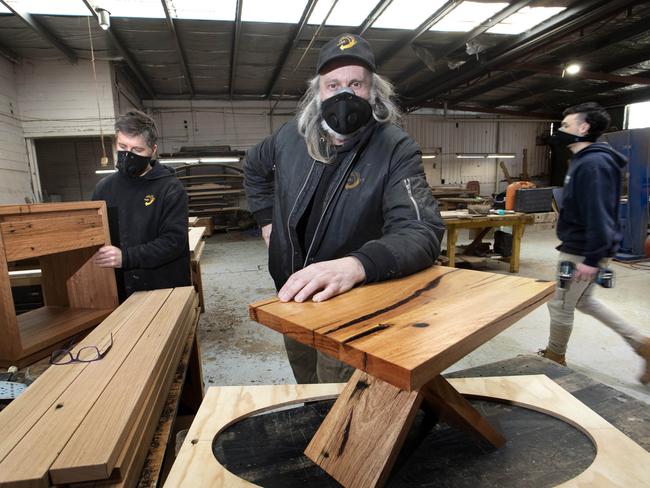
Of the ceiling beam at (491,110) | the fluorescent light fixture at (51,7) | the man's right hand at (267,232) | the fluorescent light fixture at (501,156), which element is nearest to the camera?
the man's right hand at (267,232)

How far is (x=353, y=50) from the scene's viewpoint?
1326 mm

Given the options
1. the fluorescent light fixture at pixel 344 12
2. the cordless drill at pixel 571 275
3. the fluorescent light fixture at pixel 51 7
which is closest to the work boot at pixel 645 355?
the cordless drill at pixel 571 275

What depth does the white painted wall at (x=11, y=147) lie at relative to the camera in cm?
628

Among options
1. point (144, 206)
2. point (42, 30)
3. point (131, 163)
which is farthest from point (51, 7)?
point (144, 206)

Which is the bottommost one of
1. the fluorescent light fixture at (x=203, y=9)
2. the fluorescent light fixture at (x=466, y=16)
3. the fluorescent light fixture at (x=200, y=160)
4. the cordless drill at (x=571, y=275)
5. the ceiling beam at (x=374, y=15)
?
the cordless drill at (x=571, y=275)

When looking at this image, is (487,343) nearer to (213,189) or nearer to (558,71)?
(558,71)

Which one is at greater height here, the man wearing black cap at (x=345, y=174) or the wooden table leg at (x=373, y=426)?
the man wearing black cap at (x=345, y=174)

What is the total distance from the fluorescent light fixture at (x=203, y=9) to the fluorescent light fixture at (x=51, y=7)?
3.97 feet

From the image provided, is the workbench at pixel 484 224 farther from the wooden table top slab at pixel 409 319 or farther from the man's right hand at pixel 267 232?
the wooden table top slab at pixel 409 319

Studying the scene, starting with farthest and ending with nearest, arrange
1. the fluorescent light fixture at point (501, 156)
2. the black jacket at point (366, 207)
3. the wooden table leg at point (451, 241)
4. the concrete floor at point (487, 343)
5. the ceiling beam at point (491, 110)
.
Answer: the fluorescent light fixture at point (501, 156)
the ceiling beam at point (491, 110)
the wooden table leg at point (451, 241)
the concrete floor at point (487, 343)
the black jacket at point (366, 207)

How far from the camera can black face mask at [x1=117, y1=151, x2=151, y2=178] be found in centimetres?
225

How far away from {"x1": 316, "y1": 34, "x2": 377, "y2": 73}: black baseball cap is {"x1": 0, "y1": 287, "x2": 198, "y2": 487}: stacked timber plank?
117 centimetres

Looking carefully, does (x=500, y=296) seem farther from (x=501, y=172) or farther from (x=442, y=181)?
(x=501, y=172)

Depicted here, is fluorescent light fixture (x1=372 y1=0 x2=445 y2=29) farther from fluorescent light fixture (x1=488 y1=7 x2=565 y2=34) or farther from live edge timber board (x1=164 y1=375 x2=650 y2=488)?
live edge timber board (x1=164 y1=375 x2=650 y2=488)
